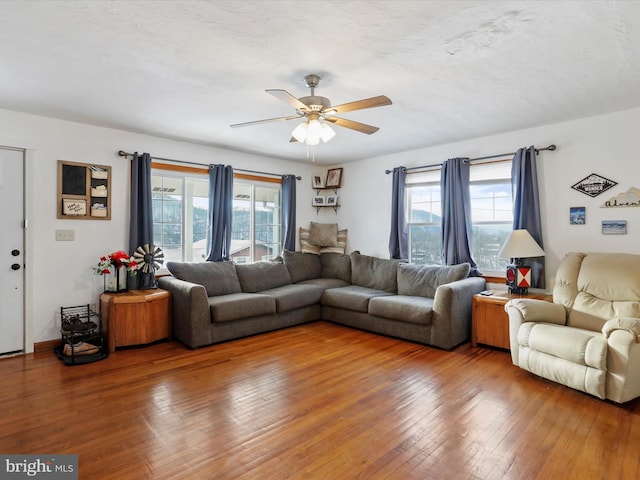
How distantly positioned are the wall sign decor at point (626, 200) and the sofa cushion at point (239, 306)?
3827mm

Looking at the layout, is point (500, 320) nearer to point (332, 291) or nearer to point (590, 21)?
point (332, 291)

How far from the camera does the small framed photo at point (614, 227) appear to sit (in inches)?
140

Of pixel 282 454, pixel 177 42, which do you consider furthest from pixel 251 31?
pixel 282 454

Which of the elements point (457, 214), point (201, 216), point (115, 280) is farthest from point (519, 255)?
point (115, 280)

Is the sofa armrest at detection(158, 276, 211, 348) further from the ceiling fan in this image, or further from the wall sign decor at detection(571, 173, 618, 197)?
the wall sign decor at detection(571, 173, 618, 197)

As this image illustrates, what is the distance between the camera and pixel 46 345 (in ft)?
12.5

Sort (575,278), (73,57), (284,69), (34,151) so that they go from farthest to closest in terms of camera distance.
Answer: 1. (34,151)
2. (575,278)
3. (284,69)
4. (73,57)

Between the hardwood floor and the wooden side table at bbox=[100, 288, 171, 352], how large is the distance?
28 centimetres

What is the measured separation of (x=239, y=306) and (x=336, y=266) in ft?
7.03

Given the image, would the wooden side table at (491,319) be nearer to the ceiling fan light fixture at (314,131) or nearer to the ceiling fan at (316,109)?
the ceiling fan at (316,109)

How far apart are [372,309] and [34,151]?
4.10 m

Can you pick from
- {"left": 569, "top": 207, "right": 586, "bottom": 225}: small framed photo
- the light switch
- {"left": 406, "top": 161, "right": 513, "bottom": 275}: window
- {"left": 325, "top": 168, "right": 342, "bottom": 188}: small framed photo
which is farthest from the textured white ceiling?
{"left": 325, "top": 168, "right": 342, "bottom": 188}: small framed photo

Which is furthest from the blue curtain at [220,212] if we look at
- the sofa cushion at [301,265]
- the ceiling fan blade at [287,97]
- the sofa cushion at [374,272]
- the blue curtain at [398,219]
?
the ceiling fan blade at [287,97]

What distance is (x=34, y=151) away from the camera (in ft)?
12.2
